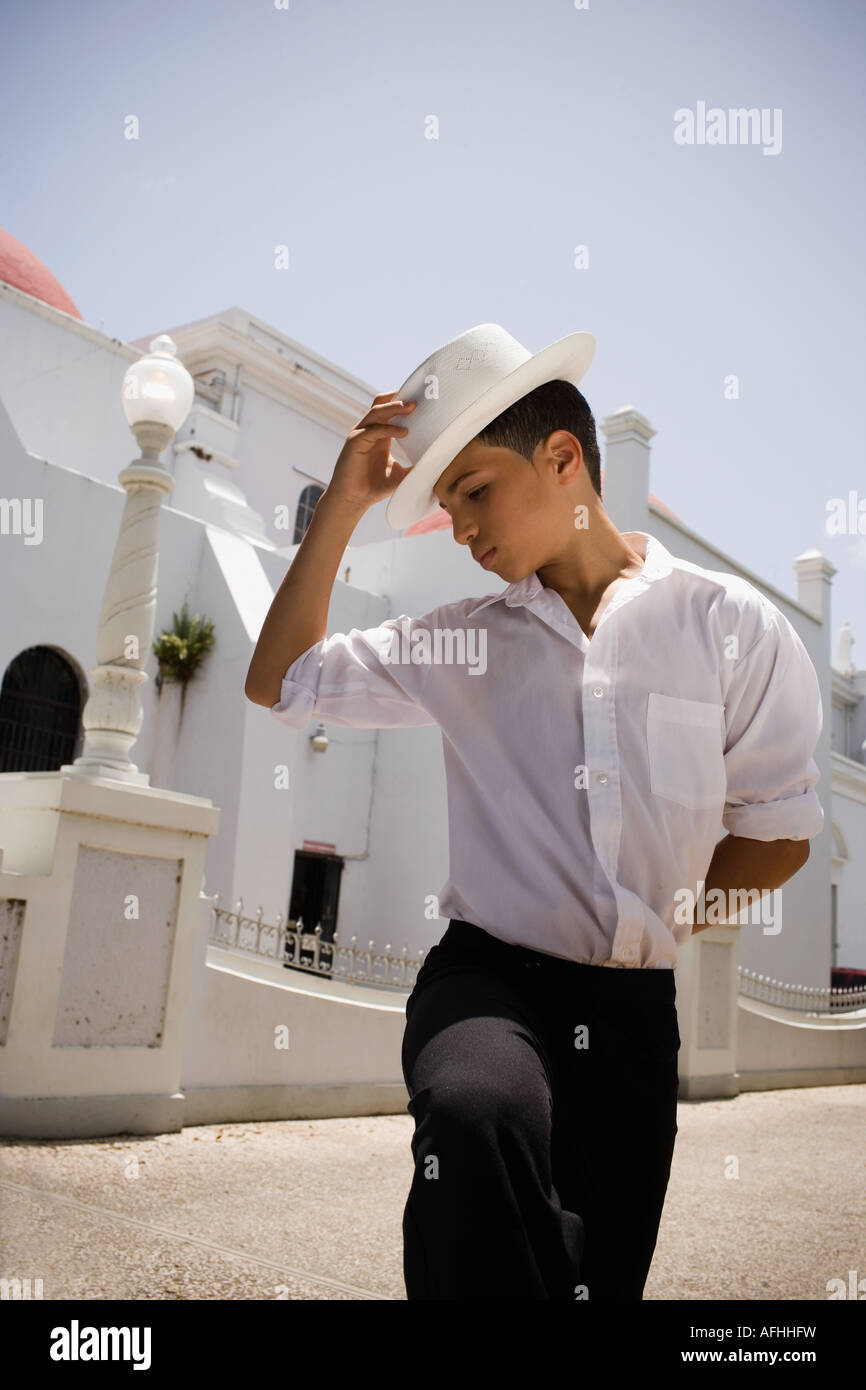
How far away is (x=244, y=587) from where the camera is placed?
13.3 meters

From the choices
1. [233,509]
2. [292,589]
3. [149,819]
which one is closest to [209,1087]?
[149,819]

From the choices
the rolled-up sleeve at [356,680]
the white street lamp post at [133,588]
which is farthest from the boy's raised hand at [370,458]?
the white street lamp post at [133,588]

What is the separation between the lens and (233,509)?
50.3 ft

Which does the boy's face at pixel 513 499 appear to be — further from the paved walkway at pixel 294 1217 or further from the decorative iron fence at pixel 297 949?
the decorative iron fence at pixel 297 949

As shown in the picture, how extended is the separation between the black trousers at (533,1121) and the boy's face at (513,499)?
669mm

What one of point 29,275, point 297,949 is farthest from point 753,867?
point 29,275

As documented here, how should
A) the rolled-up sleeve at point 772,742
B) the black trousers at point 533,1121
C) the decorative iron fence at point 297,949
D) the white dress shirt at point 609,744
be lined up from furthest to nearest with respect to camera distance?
the decorative iron fence at point 297,949, the rolled-up sleeve at point 772,742, the white dress shirt at point 609,744, the black trousers at point 533,1121

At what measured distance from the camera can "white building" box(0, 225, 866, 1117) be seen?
1187 centimetres

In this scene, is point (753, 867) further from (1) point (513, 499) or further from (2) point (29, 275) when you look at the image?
(2) point (29, 275)

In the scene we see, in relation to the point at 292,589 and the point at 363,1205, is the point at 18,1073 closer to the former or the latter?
the point at 363,1205

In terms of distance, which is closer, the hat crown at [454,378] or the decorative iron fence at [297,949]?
the hat crown at [454,378]

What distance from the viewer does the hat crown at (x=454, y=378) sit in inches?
76.6

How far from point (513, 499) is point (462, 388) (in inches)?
9.1
